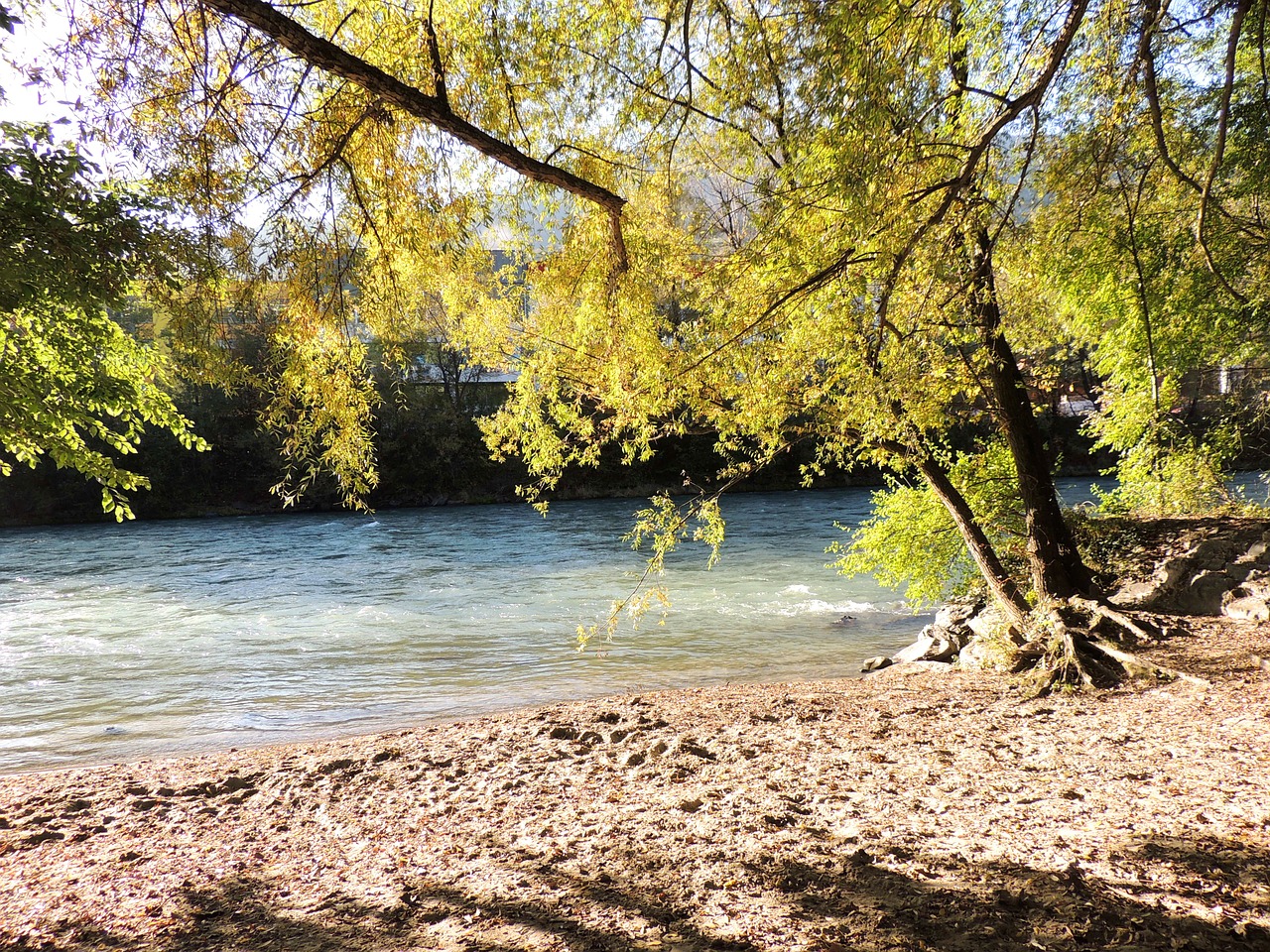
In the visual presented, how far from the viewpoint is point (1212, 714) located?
4.89m

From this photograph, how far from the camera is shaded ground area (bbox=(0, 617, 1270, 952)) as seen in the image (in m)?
2.87

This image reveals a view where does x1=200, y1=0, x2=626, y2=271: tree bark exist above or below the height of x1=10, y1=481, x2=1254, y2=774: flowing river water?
above

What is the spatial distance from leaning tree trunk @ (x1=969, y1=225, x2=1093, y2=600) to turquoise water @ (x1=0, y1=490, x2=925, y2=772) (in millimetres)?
2488

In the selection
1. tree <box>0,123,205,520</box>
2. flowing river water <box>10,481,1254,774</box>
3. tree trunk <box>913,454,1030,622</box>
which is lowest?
flowing river water <box>10,481,1254,774</box>

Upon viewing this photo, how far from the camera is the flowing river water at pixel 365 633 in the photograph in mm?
8117

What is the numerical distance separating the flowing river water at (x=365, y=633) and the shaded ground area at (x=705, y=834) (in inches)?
68.8

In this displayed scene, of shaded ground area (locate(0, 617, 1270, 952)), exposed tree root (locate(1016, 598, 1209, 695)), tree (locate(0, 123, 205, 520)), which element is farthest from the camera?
exposed tree root (locate(1016, 598, 1209, 695))

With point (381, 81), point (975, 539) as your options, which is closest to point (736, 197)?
point (381, 81)

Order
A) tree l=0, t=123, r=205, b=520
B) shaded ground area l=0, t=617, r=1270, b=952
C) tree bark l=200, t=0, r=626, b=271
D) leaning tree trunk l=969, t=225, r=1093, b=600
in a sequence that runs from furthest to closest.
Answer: leaning tree trunk l=969, t=225, r=1093, b=600
tree l=0, t=123, r=205, b=520
tree bark l=200, t=0, r=626, b=271
shaded ground area l=0, t=617, r=1270, b=952

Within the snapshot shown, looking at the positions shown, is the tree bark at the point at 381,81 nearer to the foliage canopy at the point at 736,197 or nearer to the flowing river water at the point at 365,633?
the foliage canopy at the point at 736,197

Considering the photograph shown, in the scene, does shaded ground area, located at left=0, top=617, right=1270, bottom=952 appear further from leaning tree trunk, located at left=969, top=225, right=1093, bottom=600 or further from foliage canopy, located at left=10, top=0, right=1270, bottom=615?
foliage canopy, located at left=10, top=0, right=1270, bottom=615

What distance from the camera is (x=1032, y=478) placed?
8008 mm

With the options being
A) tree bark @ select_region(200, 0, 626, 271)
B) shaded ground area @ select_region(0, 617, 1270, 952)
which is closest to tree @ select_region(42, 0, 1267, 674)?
tree bark @ select_region(200, 0, 626, 271)

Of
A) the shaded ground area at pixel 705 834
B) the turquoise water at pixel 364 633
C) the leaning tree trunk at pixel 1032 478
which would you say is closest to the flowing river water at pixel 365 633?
the turquoise water at pixel 364 633
